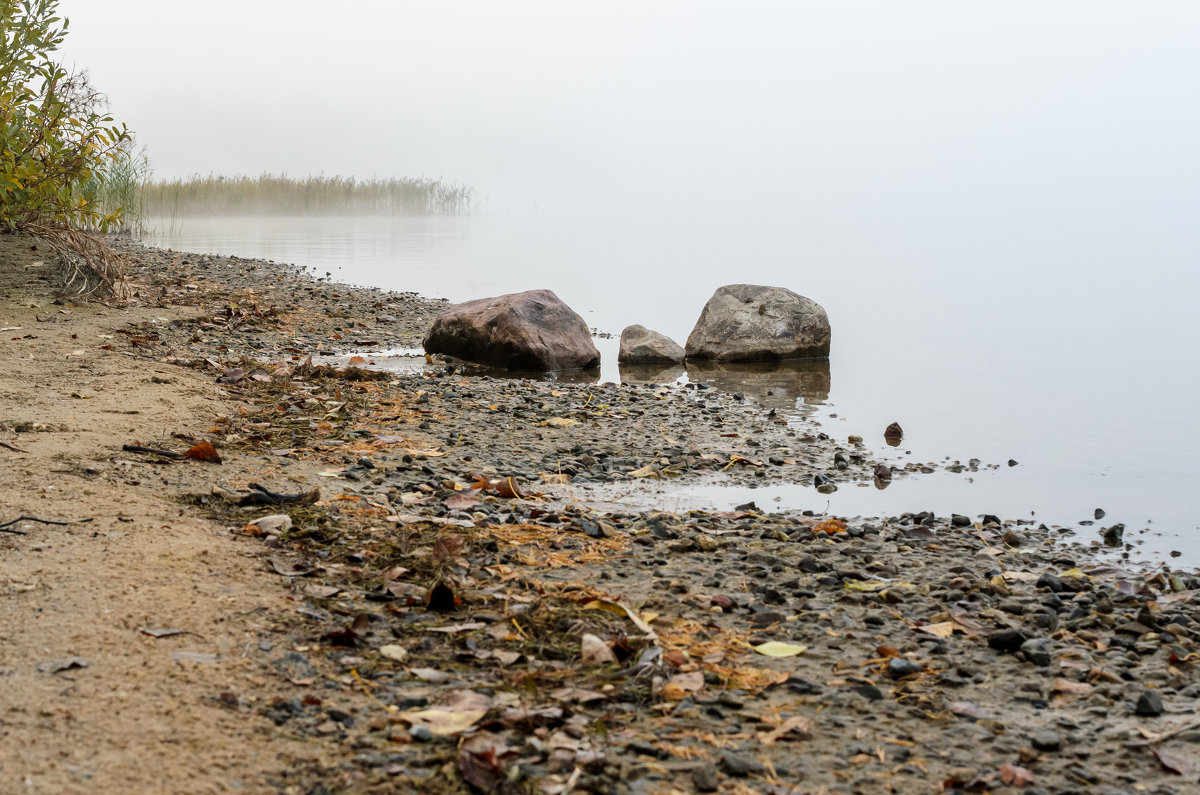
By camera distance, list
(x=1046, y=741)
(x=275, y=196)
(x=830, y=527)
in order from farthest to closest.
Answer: (x=275, y=196) → (x=830, y=527) → (x=1046, y=741)

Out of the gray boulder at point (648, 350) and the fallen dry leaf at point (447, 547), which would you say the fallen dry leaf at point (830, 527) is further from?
the gray boulder at point (648, 350)

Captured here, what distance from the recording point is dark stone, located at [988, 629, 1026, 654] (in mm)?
3512

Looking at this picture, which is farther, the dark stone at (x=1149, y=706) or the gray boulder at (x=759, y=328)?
the gray boulder at (x=759, y=328)

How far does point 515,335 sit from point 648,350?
2.04 meters

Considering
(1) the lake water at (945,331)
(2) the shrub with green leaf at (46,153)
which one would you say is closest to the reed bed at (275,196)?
(1) the lake water at (945,331)

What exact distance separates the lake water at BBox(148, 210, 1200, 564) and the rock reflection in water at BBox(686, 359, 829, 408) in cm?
6

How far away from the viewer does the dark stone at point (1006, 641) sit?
138 inches

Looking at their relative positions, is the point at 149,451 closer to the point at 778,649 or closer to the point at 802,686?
the point at 778,649

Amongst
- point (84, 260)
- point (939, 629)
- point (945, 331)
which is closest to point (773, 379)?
point (945, 331)

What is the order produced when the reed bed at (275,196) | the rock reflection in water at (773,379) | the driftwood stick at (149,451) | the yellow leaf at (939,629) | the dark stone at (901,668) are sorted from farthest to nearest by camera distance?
the reed bed at (275,196), the rock reflection in water at (773,379), the driftwood stick at (149,451), the yellow leaf at (939,629), the dark stone at (901,668)

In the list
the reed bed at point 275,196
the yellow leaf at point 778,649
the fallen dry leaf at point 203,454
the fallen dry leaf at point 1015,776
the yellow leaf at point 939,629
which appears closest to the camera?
the fallen dry leaf at point 1015,776

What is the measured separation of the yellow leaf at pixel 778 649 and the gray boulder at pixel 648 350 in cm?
839

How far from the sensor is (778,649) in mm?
3357

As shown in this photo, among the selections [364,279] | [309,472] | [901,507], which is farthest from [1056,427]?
[364,279]
